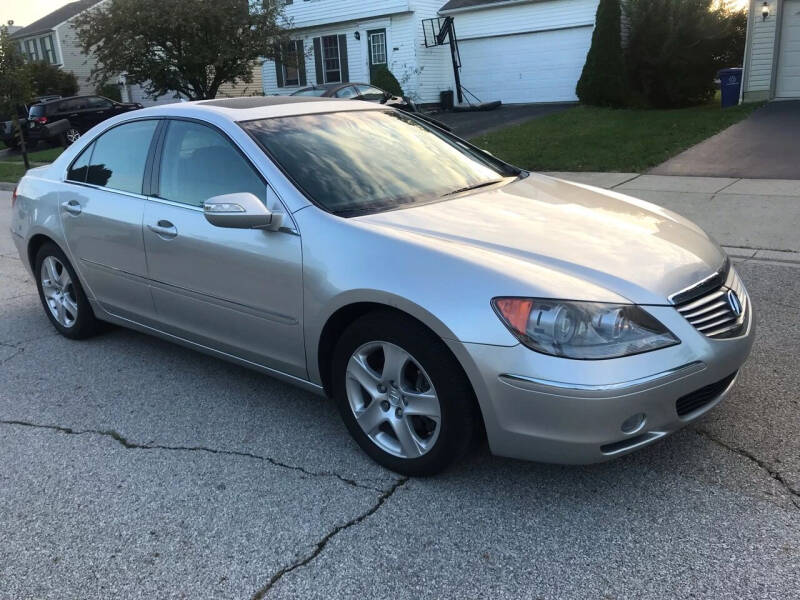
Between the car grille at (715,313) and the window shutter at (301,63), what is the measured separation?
78.3 feet

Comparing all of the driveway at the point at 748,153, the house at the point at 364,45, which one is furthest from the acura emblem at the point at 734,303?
the house at the point at 364,45

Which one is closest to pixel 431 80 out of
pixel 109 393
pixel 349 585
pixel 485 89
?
pixel 485 89

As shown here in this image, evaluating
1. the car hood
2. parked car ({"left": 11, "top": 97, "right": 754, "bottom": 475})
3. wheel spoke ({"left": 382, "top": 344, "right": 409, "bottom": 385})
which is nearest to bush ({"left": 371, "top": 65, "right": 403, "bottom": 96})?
parked car ({"left": 11, "top": 97, "right": 754, "bottom": 475})

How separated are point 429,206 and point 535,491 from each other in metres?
1.44

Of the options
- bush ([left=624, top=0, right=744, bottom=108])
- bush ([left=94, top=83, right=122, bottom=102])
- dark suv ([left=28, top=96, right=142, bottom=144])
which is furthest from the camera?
bush ([left=94, top=83, right=122, bottom=102])

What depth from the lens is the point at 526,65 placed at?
75.7 ft

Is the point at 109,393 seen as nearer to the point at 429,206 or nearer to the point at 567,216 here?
the point at 429,206

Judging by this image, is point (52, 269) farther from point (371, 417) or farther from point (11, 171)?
point (11, 171)

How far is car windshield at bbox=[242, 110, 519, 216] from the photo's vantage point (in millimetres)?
3539

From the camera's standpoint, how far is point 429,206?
3.55 metres

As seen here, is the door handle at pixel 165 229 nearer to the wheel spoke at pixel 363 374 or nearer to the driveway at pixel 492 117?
the wheel spoke at pixel 363 374

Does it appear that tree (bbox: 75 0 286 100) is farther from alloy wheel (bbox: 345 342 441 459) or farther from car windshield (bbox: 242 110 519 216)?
alloy wheel (bbox: 345 342 441 459)

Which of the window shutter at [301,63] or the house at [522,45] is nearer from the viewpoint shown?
the house at [522,45]

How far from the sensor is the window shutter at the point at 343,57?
26072 millimetres
